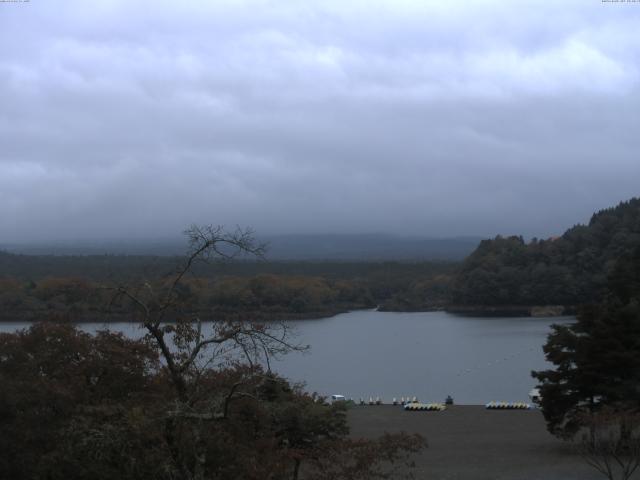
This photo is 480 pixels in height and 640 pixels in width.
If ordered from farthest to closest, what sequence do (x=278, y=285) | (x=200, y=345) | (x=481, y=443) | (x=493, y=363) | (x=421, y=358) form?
(x=278, y=285), (x=421, y=358), (x=493, y=363), (x=481, y=443), (x=200, y=345)

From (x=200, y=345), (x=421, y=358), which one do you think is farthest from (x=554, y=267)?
(x=200, y=345)

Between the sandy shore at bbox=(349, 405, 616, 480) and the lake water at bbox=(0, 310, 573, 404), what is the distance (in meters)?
4.69

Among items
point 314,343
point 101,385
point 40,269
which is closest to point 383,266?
point 40,269

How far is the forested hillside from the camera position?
65.4 metres

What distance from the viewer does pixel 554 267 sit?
67.4 metres

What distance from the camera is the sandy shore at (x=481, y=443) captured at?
15.2 m

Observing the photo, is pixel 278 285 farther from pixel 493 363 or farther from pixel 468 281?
pixel 493 363

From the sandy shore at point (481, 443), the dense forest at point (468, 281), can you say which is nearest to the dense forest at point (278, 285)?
the dense forest at point (468, 281)

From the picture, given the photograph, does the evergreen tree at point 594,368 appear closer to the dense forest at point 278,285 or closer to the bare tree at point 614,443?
the bare tree at point 614,443

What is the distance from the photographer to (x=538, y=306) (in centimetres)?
6769

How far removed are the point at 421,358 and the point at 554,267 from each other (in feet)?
93.4

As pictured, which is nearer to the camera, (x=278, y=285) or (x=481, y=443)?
(x=481, y=443)

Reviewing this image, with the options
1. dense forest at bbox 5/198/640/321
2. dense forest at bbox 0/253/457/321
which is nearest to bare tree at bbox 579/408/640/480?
dense forest at bbox 0/253/457/321

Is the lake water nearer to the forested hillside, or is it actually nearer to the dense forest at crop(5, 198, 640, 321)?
the dense forest at crop(5, 198, 640, 321)
